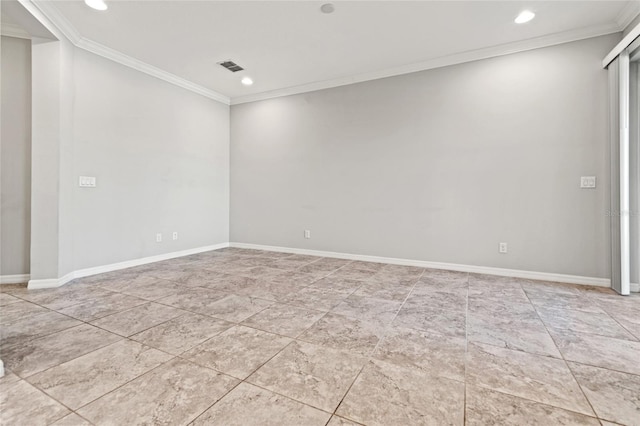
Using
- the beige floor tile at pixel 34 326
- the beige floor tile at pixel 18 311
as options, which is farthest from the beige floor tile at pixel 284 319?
the beige floor tile at pixel 18 311

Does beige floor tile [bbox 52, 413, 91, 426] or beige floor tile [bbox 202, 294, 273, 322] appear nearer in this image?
beige floor tile [bbox 52, 413, 91, 426]

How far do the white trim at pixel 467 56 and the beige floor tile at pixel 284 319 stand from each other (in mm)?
3551

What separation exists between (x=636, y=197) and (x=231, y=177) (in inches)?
226

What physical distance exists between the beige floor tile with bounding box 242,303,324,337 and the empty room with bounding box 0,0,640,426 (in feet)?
0.07

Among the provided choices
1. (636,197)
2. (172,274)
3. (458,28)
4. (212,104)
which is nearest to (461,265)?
(636,197)

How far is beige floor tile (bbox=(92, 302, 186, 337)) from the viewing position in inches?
80.9

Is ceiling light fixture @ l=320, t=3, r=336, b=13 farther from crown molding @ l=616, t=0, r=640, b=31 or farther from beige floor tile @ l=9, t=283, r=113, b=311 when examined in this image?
beige floor tile @ l=9, t=283, r=113, b=311

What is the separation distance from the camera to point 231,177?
18.3 feet

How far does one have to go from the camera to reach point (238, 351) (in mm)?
1739

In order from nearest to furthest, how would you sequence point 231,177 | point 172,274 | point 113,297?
1. point 113,297
2. point 172,274
3. point 231,177

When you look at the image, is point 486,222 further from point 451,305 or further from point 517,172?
point 451,305

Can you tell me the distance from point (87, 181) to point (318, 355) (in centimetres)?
358

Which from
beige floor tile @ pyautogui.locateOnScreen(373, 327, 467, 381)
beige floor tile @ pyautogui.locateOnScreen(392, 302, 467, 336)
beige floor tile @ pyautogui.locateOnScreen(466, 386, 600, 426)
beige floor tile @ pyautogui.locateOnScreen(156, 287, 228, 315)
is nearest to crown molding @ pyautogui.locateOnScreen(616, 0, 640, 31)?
beige floor tile @ pyautogui.locateOnScreen(392, 302, 467, 336)

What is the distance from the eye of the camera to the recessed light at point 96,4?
271 cm
